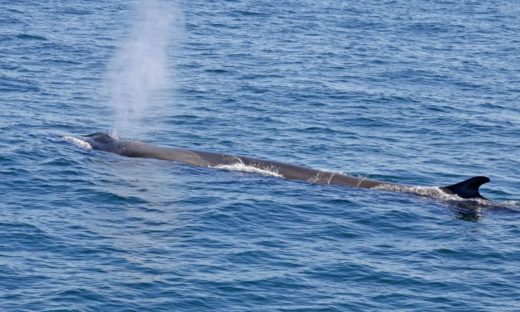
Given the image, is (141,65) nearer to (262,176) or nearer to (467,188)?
(262,176)

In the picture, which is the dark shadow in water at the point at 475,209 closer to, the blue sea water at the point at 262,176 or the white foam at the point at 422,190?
the blue sea water at the point at 262,176

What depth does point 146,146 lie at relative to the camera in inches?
1663

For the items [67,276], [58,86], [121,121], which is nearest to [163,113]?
[121,121]

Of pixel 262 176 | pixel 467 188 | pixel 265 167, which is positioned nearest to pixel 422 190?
pixel 467 188

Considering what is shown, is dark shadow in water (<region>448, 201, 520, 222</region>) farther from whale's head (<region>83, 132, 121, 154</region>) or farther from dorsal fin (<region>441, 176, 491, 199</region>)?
whale's head (<region>83, 132, 121, 154</region>)

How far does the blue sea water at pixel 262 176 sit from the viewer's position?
28.9 metres

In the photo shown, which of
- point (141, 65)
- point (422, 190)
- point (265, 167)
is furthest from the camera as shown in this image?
point (141, 65)

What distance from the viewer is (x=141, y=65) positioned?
63.8m

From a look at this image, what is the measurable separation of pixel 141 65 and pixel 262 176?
25.9 m

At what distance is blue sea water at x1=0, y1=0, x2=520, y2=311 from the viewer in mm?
28891

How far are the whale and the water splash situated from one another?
3.61 meters

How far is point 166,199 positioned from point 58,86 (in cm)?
1990

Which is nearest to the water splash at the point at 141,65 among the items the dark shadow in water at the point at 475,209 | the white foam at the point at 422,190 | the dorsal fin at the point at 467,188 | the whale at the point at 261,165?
the whale at the point at 261,165

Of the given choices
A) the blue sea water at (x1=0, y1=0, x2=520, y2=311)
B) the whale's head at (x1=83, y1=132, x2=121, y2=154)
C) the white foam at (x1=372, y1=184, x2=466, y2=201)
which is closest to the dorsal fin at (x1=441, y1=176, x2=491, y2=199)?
the white foam at (x1=372, y1=184, x2=466, y2=201)
